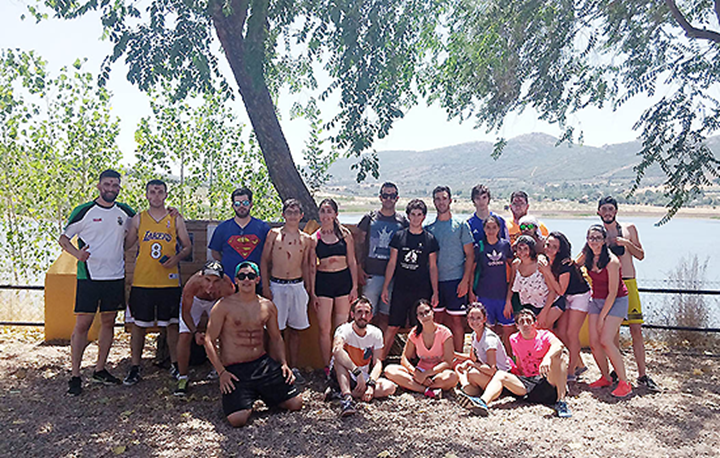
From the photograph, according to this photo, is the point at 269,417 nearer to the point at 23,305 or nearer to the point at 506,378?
the point at 506,378

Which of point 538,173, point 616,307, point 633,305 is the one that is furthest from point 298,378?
point 538,173

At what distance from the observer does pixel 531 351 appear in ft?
17.9

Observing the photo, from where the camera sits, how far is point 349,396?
5109mm

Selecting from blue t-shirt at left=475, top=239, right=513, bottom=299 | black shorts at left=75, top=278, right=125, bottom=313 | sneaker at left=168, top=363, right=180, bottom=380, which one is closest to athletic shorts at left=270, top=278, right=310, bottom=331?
sneaker at left=168, top=363, right=180, bottom=380

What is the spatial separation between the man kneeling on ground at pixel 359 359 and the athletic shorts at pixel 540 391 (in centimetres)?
130

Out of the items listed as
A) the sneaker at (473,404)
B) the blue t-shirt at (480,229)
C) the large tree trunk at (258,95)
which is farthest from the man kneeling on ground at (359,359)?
the large tree trunk at (258,95)

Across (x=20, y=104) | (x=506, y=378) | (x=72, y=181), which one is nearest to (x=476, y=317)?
(x=506, y=378)

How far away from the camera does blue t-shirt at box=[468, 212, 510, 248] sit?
6.09 m

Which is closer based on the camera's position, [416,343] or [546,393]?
[546,393]

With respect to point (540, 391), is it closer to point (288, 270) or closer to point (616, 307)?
point (616, 307)

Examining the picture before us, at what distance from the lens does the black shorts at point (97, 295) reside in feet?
18.2

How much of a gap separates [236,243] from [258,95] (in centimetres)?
263

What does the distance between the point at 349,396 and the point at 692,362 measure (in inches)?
194

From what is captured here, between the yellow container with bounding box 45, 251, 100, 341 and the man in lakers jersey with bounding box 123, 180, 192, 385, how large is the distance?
2189mm
